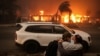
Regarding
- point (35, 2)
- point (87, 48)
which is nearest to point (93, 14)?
point (35, 2)

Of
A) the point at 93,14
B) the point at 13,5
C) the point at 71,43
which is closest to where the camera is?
the point at 71,43

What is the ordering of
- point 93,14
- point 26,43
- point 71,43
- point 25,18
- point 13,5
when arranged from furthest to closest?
point 93,14, point 13,5, point 25,18, point 26,43, point 71,43

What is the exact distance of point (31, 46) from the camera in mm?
15117

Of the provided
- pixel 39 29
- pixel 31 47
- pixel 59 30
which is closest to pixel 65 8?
pixel 39 29

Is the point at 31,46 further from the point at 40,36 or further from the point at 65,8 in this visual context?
the point at 65,8

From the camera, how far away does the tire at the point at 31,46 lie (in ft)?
49.5

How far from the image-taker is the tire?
15.1 metres

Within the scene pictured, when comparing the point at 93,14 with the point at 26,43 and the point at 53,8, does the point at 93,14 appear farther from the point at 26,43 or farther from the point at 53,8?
the point at 26,43

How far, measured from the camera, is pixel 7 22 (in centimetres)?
3562

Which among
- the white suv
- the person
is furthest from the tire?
the person

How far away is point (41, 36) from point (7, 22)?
2087 cm

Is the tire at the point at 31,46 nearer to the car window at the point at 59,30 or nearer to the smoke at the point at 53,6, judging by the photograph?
the car window at the point at 59,30

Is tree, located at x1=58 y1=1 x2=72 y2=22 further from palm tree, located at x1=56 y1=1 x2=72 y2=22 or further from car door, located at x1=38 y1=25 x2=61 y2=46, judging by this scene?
car door, located at x1=38 y1=25 x2=61 y2=46

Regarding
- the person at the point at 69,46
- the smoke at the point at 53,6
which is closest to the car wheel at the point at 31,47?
the person at the point at 69,46
